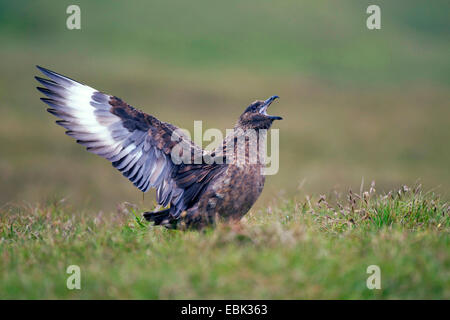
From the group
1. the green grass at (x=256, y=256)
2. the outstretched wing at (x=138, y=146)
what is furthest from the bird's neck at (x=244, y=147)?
the green grass at (x=256, y=256)

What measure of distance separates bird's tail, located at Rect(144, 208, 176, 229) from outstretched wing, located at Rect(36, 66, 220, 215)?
0.09 m

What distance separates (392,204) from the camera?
558cm

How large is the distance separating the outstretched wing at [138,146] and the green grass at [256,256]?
0.43 metres

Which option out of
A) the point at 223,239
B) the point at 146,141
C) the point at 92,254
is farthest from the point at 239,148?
the point at 92,254

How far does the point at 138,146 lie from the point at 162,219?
736mm

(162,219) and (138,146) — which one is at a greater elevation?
(138,146)

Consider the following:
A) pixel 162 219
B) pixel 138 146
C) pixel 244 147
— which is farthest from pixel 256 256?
pixel 138 146

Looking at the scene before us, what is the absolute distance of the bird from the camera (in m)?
5.61

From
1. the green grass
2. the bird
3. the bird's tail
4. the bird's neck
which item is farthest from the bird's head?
the bird's tail

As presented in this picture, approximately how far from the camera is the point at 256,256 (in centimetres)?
441

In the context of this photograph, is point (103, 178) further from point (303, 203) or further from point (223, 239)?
point (223, 239)

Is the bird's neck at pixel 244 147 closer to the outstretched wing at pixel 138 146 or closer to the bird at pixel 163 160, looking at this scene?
the bird at pixel 163 160

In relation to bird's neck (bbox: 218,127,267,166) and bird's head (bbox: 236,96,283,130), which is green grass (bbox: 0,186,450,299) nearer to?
bird's neck (bbox: 218,127,267,166)

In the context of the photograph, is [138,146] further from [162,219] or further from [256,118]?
[256,118]
